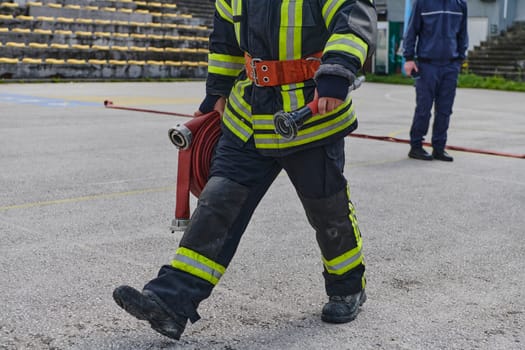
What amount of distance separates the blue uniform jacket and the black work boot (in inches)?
227

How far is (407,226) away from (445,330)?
1981 mm

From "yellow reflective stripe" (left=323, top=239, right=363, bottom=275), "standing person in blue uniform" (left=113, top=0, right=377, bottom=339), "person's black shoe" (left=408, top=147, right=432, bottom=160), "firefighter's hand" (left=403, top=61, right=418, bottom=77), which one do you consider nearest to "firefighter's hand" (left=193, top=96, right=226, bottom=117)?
"standing person in blue uniform" (left=113, top=0, right=377, bottom=339)

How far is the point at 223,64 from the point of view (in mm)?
3406

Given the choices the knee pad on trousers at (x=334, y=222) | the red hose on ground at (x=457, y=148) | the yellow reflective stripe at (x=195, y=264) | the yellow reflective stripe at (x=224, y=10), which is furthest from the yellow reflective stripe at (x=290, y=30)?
the red hose on ground at (x=457, y=148)

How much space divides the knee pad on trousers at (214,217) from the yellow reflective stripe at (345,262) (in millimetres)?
498

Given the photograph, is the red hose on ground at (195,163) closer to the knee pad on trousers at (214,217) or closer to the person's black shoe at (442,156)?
the knee pad on trousers at (214,217)

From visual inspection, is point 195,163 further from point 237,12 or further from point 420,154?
point 420,154

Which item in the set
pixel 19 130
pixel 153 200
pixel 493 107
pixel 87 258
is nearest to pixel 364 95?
pixel 493 107

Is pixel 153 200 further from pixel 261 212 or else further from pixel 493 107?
pixel 493 107

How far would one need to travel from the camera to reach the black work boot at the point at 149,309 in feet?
9.67

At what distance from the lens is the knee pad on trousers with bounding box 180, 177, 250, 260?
3.12 m

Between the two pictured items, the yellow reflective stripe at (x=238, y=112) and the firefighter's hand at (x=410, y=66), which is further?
the firefighter's hand at (x=410, y=66)

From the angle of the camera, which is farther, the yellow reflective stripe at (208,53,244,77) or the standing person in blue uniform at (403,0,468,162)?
the standing person in blue uniform at (403,0,468,162)

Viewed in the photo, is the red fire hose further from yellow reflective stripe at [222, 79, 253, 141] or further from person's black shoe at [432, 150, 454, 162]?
person's black shoe at [432, 150, 454, 162]
